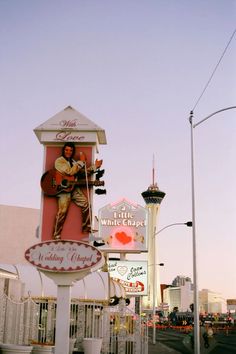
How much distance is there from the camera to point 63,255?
15281mm

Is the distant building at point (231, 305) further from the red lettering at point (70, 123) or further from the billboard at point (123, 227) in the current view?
the red lettering at point (70, 123)

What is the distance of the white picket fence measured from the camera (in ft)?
59.0

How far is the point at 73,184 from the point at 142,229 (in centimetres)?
2976

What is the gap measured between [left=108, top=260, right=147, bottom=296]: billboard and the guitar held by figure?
31.8m

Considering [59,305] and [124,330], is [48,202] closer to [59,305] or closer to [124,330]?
[59,305]

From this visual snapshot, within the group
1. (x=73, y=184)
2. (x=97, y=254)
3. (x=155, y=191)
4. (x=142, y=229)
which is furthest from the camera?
(x=155, y=191)

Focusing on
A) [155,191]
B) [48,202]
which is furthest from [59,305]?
[155,191]

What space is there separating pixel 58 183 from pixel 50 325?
898 centimetres

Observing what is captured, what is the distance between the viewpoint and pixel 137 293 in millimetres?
47719

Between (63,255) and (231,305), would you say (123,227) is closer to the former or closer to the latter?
(63,255)

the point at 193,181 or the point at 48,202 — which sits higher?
the point at 193,181

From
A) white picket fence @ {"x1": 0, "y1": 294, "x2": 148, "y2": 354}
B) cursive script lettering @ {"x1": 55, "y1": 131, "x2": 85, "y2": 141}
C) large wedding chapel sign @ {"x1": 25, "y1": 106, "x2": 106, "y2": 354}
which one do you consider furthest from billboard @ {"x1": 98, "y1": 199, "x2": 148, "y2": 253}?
cursive script lettering @ {"x1": 55, "y1": 131, "x2": 85, "y2": 141}

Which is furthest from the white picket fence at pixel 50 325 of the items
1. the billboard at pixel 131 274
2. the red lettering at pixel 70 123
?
the billboard at pixel 131 274

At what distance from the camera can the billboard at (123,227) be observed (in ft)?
148
